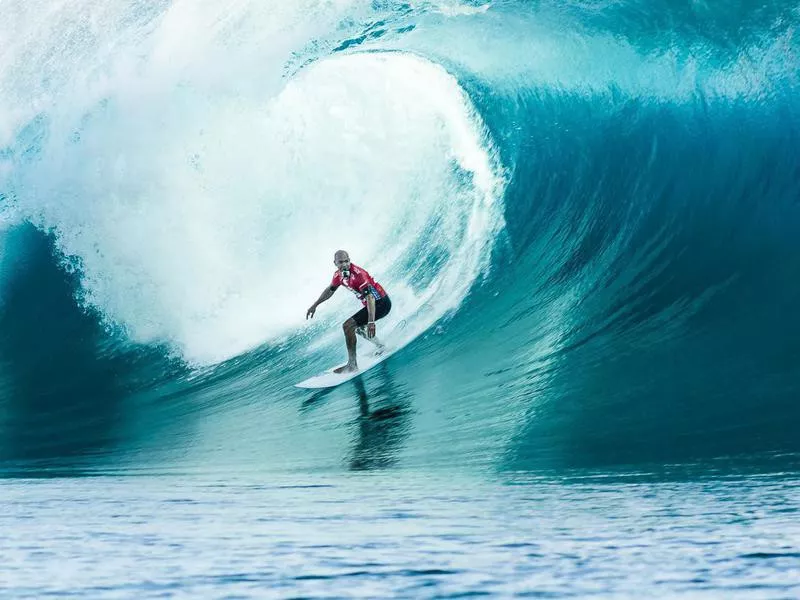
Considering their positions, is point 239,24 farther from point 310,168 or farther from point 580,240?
point 580,240

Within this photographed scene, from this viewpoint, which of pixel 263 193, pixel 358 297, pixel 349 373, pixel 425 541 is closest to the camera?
pixel 425 541

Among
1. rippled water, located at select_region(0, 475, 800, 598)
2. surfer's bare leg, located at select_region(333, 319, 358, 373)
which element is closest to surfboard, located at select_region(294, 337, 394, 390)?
surfer's bare leg, located at select_region(333, 319, 358, 373)

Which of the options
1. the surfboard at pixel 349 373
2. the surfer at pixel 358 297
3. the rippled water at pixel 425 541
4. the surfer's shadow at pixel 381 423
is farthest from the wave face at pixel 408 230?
the rippled water at pixel 425 541

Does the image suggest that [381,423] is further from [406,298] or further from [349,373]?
[406,298]

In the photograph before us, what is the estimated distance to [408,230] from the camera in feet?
33.7

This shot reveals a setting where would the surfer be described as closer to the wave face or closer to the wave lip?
the wave face

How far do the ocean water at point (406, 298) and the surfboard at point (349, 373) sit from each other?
0.50 feet

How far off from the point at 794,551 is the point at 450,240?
6953 mm

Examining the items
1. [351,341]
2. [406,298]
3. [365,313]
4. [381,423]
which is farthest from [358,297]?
[406,298]

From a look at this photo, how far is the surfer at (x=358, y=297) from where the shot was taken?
706 cm

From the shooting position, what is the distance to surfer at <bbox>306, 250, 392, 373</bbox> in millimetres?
7059

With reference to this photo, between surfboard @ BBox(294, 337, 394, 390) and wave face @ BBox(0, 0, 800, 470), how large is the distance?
16 cm

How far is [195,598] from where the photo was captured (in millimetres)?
2688

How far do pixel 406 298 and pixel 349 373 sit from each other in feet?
5.74
